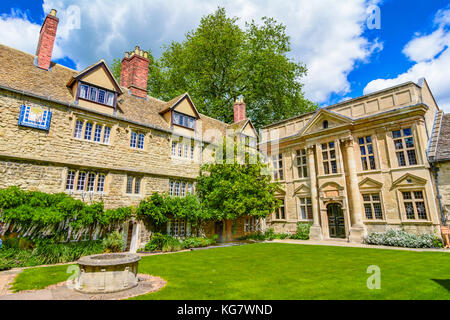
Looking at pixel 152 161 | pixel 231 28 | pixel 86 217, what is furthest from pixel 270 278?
pixel 231 28

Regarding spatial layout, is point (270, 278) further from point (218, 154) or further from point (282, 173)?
point (282, 173)

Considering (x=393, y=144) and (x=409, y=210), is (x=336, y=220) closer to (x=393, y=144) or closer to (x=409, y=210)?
(x=409, y=210)

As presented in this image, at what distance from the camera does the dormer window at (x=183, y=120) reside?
63.4ft

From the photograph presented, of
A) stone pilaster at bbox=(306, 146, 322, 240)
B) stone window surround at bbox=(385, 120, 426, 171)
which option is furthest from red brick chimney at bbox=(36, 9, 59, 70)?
Result: stone window surround at bbox=(385, 120, 426, 171)

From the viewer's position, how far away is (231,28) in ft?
105

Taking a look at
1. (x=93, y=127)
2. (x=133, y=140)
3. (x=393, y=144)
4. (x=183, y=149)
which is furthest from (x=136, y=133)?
(x=393, y=144)

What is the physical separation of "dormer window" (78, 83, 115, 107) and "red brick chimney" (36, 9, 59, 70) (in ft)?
9.05

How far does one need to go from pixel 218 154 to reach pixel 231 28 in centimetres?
2010

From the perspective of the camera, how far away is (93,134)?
14.8 m

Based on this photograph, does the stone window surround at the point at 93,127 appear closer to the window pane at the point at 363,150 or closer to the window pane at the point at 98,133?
the window pane at the point at 98,133

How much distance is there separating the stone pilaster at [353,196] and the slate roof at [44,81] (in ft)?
46.6

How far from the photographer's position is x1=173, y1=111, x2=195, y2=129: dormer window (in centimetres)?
1933

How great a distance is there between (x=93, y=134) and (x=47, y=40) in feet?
21.1

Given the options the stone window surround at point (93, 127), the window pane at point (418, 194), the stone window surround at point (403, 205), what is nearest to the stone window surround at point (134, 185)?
the stone window surround at point (93, 127)
